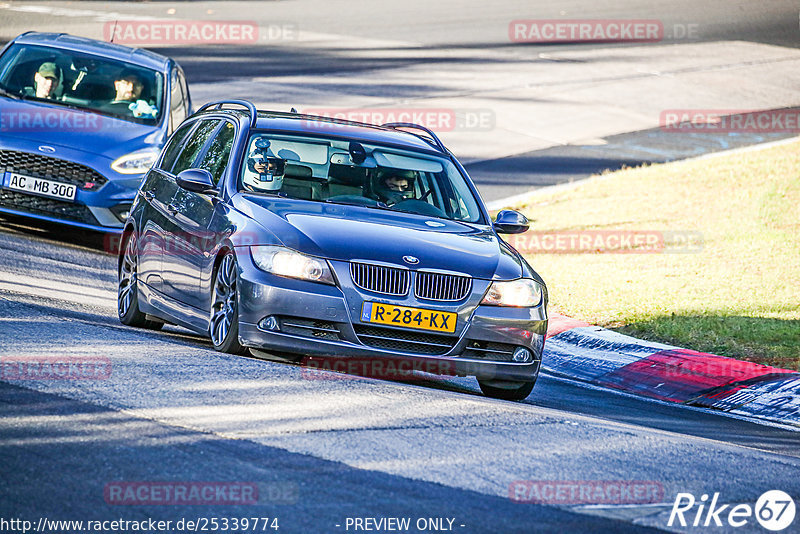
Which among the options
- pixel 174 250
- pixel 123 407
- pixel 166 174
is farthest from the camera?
pixel 166 174

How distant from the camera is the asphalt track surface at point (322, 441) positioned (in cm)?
563

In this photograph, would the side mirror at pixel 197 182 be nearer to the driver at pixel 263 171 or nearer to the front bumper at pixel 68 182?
the driver at pixel 263 171

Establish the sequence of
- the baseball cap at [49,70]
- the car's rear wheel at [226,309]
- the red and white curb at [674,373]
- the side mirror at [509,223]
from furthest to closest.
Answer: the baseball cap at [49,70], the red and white curb at [674,373], the side mirror at [509,223], the car's rear wheel at [226,309]

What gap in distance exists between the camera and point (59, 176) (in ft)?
44.3

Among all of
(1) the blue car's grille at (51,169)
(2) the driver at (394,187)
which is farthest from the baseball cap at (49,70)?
(2) the driver at (394,187)

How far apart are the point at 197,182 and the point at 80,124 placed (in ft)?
18.2

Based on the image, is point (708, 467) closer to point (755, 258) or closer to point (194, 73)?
point (755, 258)

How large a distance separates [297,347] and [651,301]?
571 cm

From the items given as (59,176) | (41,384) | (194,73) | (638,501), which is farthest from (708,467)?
(194,73)

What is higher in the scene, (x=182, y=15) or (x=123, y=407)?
Result: (x=182, y=15)

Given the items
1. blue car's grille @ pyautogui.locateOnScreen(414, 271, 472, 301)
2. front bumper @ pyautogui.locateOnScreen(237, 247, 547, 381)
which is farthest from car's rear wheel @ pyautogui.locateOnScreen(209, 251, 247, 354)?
blue car's grille @ pyautogui.locateOnScreen(414, 271, 472, 301)

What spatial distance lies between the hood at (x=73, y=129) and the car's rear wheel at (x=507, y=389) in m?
6.09

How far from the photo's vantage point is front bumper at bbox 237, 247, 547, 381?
321 inches

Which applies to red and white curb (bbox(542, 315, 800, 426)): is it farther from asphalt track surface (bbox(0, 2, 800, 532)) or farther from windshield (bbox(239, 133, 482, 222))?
windshield (bbox(239, 133, 482, 222))
